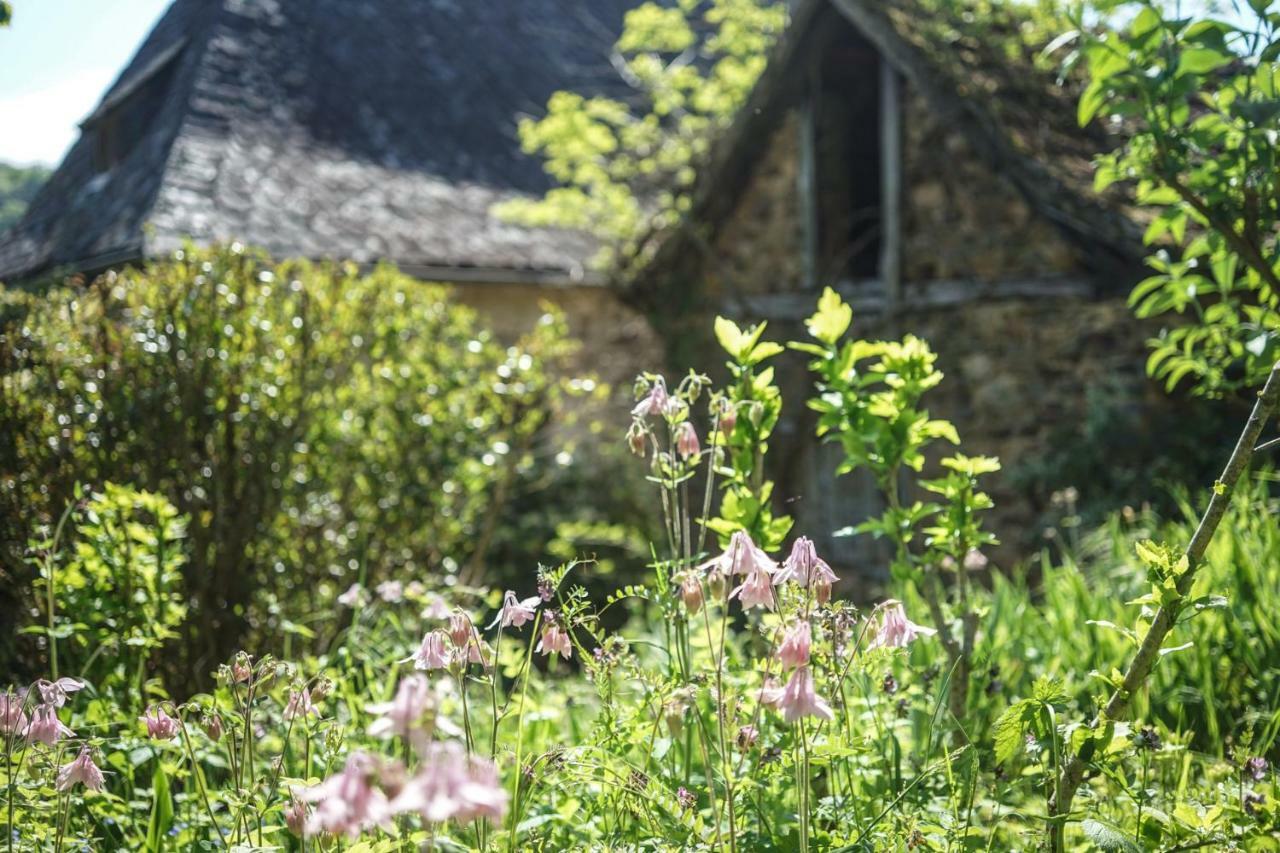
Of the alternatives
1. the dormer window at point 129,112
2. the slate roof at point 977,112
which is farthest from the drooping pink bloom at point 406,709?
the dormer window at point 129,112

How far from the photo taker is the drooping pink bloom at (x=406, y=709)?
4.19ft

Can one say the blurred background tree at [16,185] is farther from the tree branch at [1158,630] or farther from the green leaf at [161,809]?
the tree branch at [1158,630]

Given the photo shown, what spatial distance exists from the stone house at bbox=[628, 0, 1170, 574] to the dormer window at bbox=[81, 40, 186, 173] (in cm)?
594

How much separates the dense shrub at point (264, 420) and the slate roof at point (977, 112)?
10.9 feet

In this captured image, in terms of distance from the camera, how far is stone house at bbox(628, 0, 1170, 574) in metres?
6.97

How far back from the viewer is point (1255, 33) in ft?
10.2

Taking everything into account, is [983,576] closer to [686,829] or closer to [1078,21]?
[1078,21]

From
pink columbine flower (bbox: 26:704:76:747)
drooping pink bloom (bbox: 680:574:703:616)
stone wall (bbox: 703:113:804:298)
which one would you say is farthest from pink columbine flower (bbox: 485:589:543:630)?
stone wall (bbox: 703:113:804:298)

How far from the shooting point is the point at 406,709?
1.28 metres

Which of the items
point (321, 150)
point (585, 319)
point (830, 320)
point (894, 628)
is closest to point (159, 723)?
point (894, 628)

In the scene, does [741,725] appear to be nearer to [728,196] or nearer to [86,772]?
[86,772]

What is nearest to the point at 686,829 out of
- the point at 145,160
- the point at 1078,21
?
the point at 1078,21

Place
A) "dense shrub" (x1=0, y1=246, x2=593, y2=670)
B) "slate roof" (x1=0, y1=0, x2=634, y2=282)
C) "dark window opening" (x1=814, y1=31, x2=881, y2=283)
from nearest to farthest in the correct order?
1. "dense shrub" (x1=0, y1=246, x2=593, y2=670)
2. "dark window opening" (x1=814, y1=31, x2=881, y2=283)
3. "slate roof" (x1=0, y1=0, x2=634, y2=282)

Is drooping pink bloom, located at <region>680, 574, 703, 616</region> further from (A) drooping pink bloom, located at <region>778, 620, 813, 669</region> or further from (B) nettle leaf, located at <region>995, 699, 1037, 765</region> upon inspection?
(B) nettle leaf, located at <region>995, 699, 1037, 765</region>
